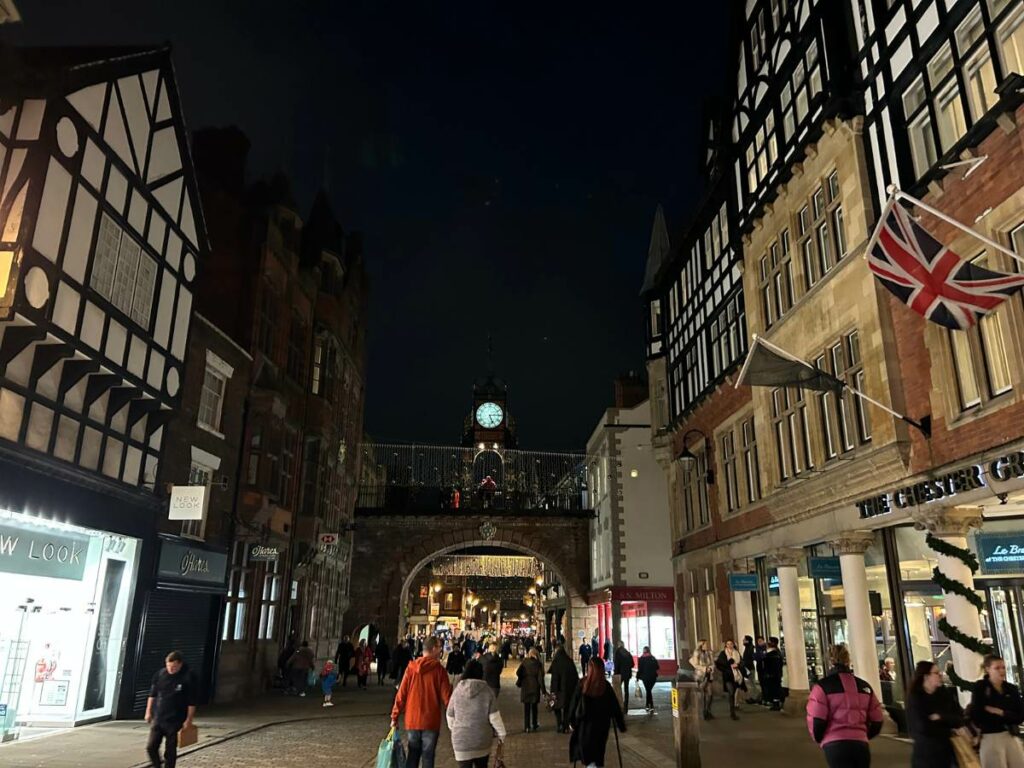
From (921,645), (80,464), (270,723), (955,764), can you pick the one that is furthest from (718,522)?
(80,464)

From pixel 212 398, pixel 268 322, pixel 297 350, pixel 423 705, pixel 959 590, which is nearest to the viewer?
pixel 423 705

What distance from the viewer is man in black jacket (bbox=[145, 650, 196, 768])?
850 cm

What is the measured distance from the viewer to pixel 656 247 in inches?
1286

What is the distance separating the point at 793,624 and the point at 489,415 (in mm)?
33619

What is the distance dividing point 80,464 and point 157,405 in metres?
2.36

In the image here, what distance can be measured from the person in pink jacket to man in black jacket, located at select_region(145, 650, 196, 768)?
271 inches

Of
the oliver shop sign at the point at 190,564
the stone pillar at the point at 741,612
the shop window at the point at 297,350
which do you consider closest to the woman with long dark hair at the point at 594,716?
the oliver shop sign at the point at 190,564

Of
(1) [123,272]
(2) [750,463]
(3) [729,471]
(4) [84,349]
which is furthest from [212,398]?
(3) [729,471]

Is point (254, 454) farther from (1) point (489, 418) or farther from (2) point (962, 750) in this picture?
(1) point (489, 418)

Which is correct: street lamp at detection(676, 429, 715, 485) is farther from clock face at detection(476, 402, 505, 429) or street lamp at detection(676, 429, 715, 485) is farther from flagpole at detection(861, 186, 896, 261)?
clock face at detection(476, 402, 505, 429)

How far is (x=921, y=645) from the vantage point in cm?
1241

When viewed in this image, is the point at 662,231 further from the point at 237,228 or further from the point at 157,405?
the point at 157,405

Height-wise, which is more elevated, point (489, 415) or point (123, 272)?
point (489, 415)

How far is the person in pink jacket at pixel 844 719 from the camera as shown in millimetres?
6328
